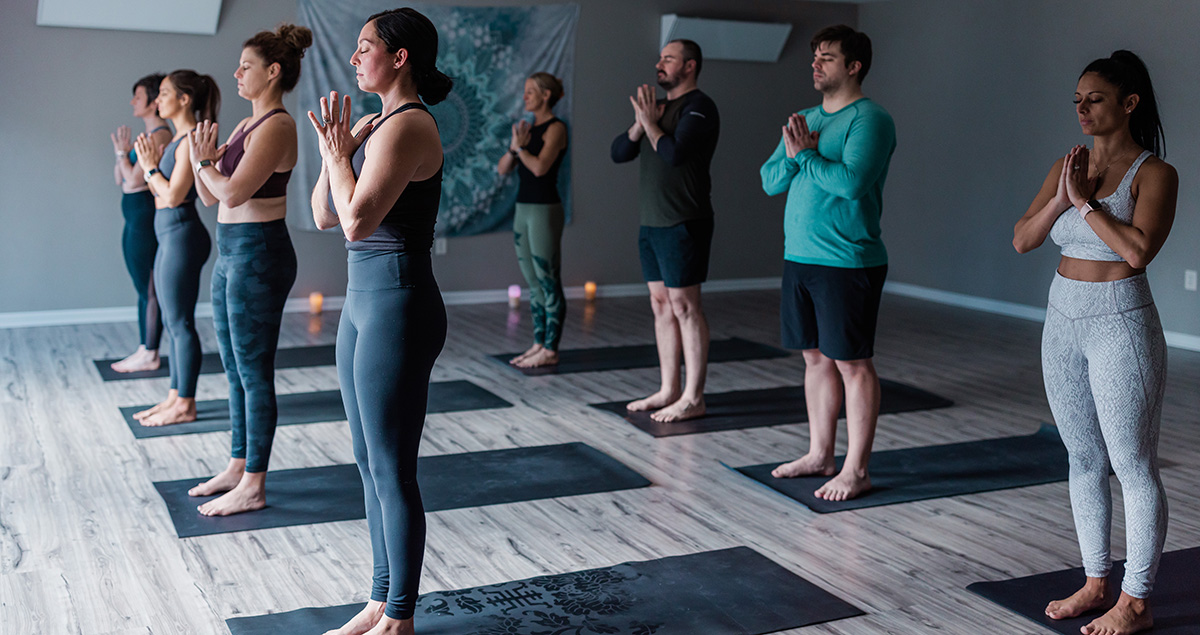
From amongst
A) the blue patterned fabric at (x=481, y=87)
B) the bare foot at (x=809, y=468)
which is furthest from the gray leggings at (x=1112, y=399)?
the blue patterned fabric at (x=481, y=87)

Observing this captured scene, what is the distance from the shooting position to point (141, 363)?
497 cm

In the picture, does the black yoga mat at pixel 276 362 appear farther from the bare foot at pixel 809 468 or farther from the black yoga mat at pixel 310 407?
the bare foot at pixel 809 468

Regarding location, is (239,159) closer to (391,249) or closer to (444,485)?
(391,249)

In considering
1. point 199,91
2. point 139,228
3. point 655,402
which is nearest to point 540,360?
point 655,402

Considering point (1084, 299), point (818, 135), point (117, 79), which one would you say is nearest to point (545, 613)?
point (1084, 299)

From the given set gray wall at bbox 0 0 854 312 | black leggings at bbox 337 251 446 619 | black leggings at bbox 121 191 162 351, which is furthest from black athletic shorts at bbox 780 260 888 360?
gray wall at bbox 0 0 854 312

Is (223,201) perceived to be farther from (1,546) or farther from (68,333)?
(68,333)

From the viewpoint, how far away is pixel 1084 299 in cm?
223

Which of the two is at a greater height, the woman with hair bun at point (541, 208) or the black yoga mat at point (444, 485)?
the woman with hair bun at point (541, 208)

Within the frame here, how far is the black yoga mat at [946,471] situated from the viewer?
3.28m

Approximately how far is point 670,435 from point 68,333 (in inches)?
154

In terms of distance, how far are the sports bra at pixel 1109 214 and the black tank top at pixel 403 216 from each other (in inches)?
53.2

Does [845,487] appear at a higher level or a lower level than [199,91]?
lower

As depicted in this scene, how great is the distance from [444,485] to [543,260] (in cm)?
201
